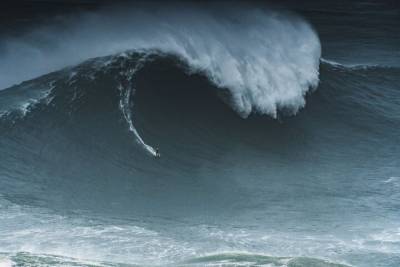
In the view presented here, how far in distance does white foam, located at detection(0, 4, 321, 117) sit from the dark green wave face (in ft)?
0.36

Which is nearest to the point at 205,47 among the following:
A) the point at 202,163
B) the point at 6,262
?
the point at 202,163

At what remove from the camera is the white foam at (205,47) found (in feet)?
84.8

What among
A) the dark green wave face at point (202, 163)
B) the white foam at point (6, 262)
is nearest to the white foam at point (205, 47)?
the dark green wave face at point (202, 163)

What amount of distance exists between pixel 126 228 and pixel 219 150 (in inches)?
234

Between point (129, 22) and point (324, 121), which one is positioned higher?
point (129, 22)

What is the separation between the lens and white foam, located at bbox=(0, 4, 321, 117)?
2584 cm

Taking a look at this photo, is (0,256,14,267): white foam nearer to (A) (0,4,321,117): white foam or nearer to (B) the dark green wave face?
(B) the dark green wave face

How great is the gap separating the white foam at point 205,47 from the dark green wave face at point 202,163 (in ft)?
0.36

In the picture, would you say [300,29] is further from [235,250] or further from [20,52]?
[235,250]

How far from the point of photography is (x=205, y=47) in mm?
26875

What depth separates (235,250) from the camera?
58.7 ft

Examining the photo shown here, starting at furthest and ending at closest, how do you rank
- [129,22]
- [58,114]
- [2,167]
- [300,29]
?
[300,29] → [129,22] → [58,114] → [2,167]

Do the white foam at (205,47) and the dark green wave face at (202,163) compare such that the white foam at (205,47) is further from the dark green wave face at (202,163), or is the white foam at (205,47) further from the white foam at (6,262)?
the white foam at (6,262)

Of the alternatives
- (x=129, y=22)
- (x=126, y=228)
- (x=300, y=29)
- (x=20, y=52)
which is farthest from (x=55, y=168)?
(x=300, y=29)
